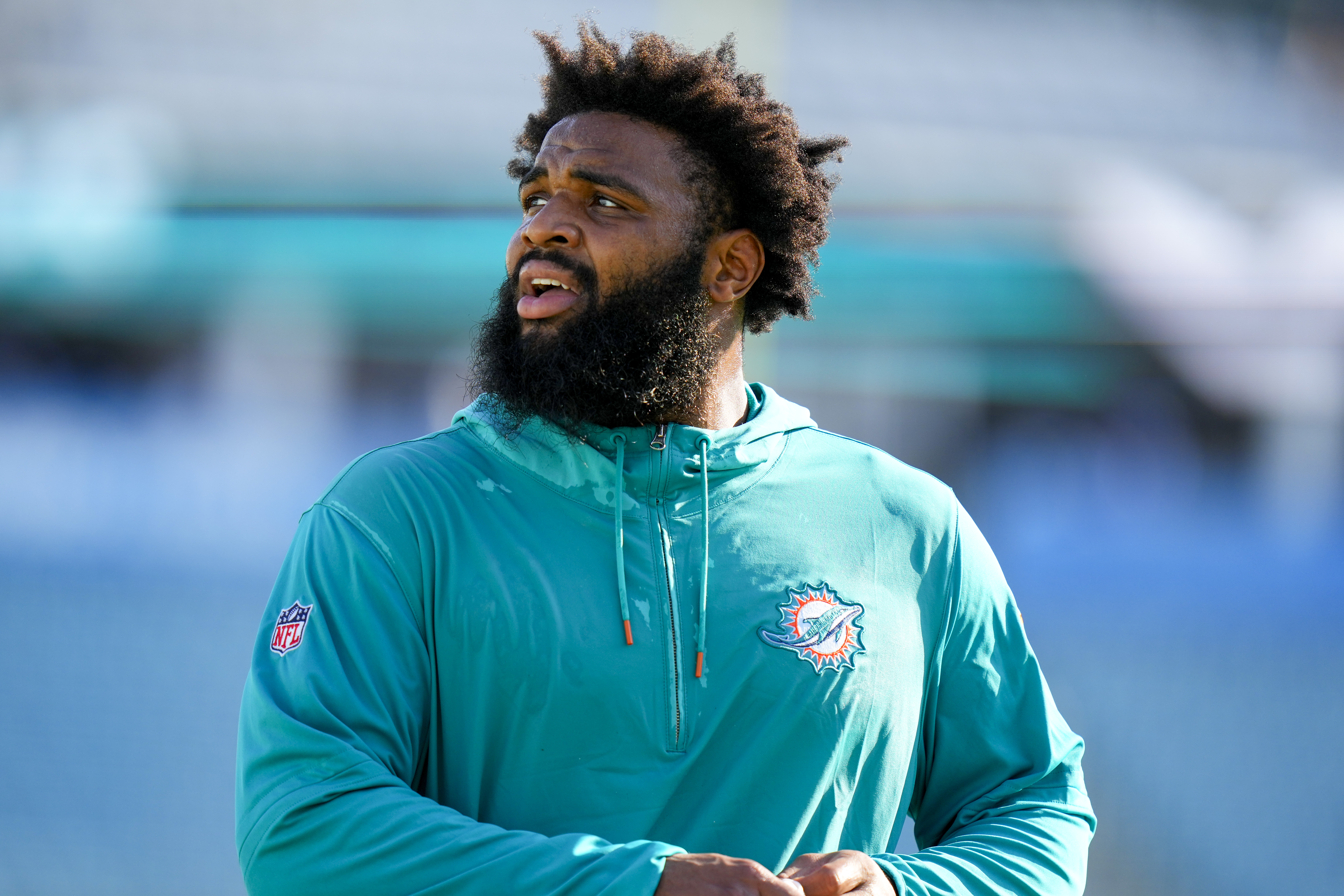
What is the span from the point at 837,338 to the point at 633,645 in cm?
259

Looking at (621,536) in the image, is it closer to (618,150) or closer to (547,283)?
(547,283)

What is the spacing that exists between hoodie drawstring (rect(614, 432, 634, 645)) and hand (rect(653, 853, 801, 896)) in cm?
29

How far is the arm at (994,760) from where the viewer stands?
4.68ft

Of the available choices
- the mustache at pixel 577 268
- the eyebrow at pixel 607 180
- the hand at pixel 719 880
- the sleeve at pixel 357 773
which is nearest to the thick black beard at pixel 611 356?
the mustache at pixel 577 268

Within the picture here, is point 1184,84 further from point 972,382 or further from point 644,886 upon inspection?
point 644,886

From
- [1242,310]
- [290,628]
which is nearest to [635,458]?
[290,628]

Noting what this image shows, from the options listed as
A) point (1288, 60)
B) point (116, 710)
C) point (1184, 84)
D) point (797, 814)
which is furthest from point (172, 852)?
point (1288, 60)

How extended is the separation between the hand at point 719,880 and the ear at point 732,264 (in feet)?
2.99

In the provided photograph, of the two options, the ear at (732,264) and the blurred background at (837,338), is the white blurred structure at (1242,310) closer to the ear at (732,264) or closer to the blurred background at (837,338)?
the blurred background at (837,338)

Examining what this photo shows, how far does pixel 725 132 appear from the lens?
183 centimetres

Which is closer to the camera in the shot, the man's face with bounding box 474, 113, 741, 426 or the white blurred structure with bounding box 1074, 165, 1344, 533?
the man's face with bounding box 474, 113, 741, 426

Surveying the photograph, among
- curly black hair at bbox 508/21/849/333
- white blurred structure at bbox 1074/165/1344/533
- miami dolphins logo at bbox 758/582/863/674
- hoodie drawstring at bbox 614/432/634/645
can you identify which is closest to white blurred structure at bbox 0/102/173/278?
curly black hair at bbox 508/21/849/333

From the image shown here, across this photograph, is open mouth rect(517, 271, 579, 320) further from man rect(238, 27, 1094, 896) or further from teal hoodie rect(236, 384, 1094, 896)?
teal hoodie rect(236, 384, 1094, 896)

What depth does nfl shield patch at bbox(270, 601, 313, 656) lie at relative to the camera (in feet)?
4.30
